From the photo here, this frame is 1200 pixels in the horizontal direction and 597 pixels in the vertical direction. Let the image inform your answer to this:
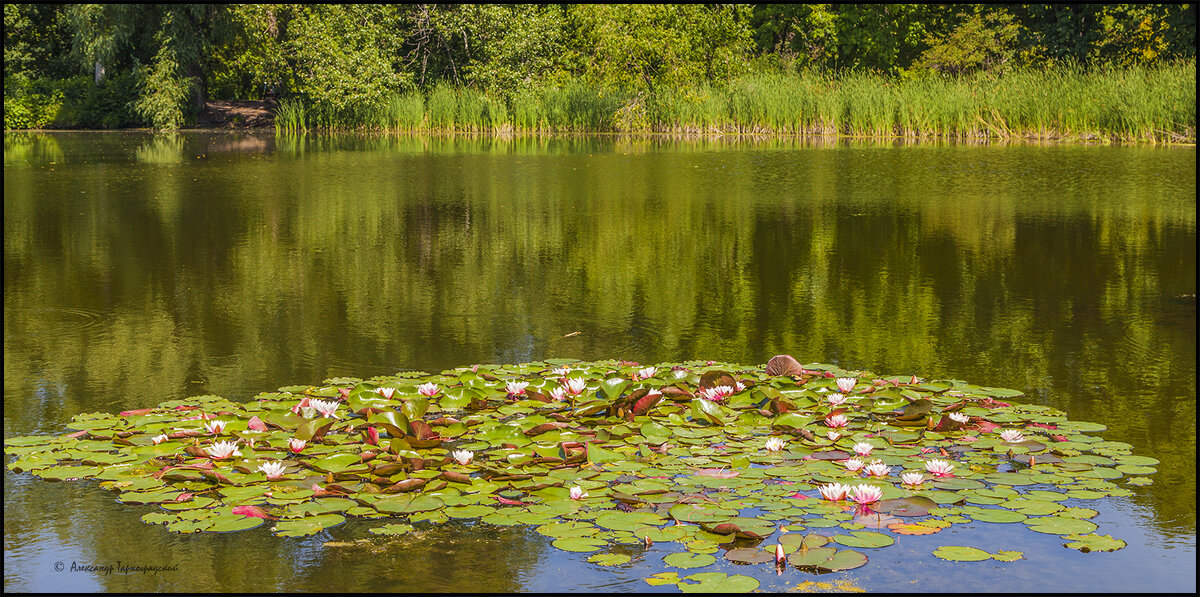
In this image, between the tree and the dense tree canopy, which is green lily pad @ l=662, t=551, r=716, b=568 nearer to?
the dense tree canopy

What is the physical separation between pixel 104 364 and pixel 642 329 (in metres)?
2.86

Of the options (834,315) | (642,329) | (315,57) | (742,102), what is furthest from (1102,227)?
(315,57)

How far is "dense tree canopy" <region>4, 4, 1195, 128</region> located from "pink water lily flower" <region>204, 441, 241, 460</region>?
27453 mm

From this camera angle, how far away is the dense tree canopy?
3162cm

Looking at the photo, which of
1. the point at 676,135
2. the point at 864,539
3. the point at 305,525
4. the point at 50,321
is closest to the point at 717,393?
the point at 864,539

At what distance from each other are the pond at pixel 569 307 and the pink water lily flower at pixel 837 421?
1.00 metres

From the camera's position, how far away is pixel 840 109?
1062 inches

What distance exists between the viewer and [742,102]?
94.2 ft

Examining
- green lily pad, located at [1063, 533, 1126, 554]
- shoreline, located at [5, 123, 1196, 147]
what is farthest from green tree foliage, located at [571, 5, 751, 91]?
green lily pad, located at [1063, 533, 1126, 554]

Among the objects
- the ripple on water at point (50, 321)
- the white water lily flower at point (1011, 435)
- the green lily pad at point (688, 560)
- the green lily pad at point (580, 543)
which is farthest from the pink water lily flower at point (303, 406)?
the white water lily flower at point (1011, 435)

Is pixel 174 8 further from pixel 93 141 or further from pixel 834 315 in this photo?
pixel 834 315

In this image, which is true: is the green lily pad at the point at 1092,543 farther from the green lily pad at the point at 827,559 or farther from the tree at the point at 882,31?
the tree at the point at 882,31

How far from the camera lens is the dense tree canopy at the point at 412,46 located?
31.6m

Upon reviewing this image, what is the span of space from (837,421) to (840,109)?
23322 mm
